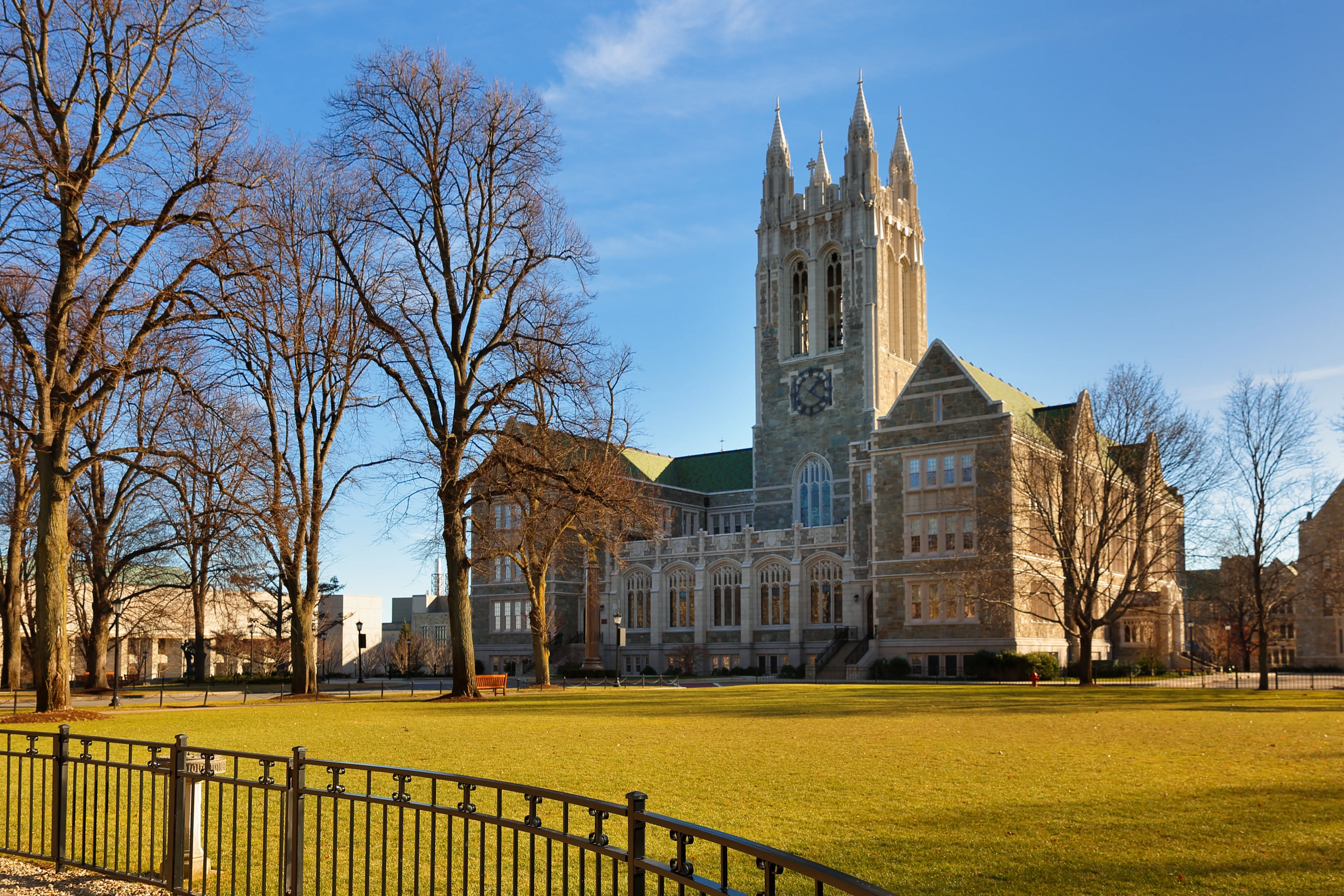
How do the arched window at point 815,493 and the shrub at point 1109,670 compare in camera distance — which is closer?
the shrub at point 1109,670

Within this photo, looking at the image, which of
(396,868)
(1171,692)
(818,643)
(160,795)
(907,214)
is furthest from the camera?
(907,214)

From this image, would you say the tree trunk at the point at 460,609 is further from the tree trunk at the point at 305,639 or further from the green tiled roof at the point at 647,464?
the green tiled roof at the point at 647,464

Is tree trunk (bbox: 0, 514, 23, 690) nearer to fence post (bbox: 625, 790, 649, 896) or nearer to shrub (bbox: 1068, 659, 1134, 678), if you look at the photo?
fence post (bbox: 625, 790, 649, 896)

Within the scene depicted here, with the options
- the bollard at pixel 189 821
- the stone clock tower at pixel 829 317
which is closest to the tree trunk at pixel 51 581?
the bollard at pixel 189 821

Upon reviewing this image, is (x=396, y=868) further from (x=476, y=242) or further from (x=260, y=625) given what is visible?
(x=260, y=625)

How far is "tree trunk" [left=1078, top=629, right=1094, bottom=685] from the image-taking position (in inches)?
1700

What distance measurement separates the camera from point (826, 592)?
64.8 meters

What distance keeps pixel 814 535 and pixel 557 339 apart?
120 feet

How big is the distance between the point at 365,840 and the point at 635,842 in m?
6.03

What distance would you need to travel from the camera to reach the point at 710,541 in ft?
228

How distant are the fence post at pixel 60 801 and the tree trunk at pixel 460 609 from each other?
2229 centimetres

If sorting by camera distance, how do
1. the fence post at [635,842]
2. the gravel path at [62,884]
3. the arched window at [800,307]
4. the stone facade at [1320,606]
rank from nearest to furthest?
the fence post at [635,842], the gravel path at [62,884], the stone facade at [1320,606], the arched window at [800,307]

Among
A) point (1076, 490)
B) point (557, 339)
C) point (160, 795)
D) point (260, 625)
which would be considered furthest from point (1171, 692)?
point (260, 625)

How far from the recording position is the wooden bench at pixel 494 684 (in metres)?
37.2
